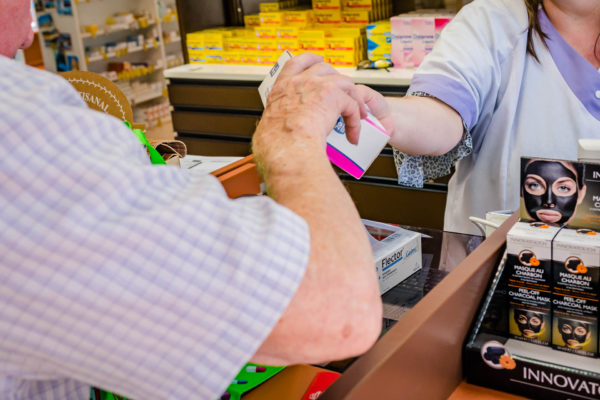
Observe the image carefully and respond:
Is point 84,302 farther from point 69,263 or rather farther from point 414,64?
point 414,64

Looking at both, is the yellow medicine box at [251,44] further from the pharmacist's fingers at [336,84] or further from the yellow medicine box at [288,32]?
the pharmacist's fingers at [336,84]

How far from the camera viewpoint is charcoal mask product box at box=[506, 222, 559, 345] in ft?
3.83

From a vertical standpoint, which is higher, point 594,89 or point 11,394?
point 594,89

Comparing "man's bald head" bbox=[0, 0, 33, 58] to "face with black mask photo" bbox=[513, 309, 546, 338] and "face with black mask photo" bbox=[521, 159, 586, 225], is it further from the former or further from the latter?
"face with black mask photo" bbox=[513, 309, 546, 338]

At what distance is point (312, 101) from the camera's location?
41.9 inches

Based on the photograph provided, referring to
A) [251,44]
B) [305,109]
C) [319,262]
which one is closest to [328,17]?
[251,44]

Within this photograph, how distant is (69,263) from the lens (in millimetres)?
692

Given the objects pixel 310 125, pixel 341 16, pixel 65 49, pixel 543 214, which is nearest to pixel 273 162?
pixel 310 125

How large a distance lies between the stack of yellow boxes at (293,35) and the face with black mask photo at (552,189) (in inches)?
121

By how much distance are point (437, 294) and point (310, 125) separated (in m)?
0.36

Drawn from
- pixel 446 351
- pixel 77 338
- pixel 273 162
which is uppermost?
pixel 273 162

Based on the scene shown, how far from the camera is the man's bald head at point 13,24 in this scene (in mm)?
1076

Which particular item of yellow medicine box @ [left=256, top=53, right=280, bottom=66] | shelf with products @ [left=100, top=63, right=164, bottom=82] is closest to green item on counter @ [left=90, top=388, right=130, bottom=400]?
yellow medicine box @ [left=256, top=53, right=280, bottom=66]

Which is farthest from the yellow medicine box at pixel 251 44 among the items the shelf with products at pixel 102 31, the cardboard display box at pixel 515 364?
the cardboard display box at pixel 515 364
